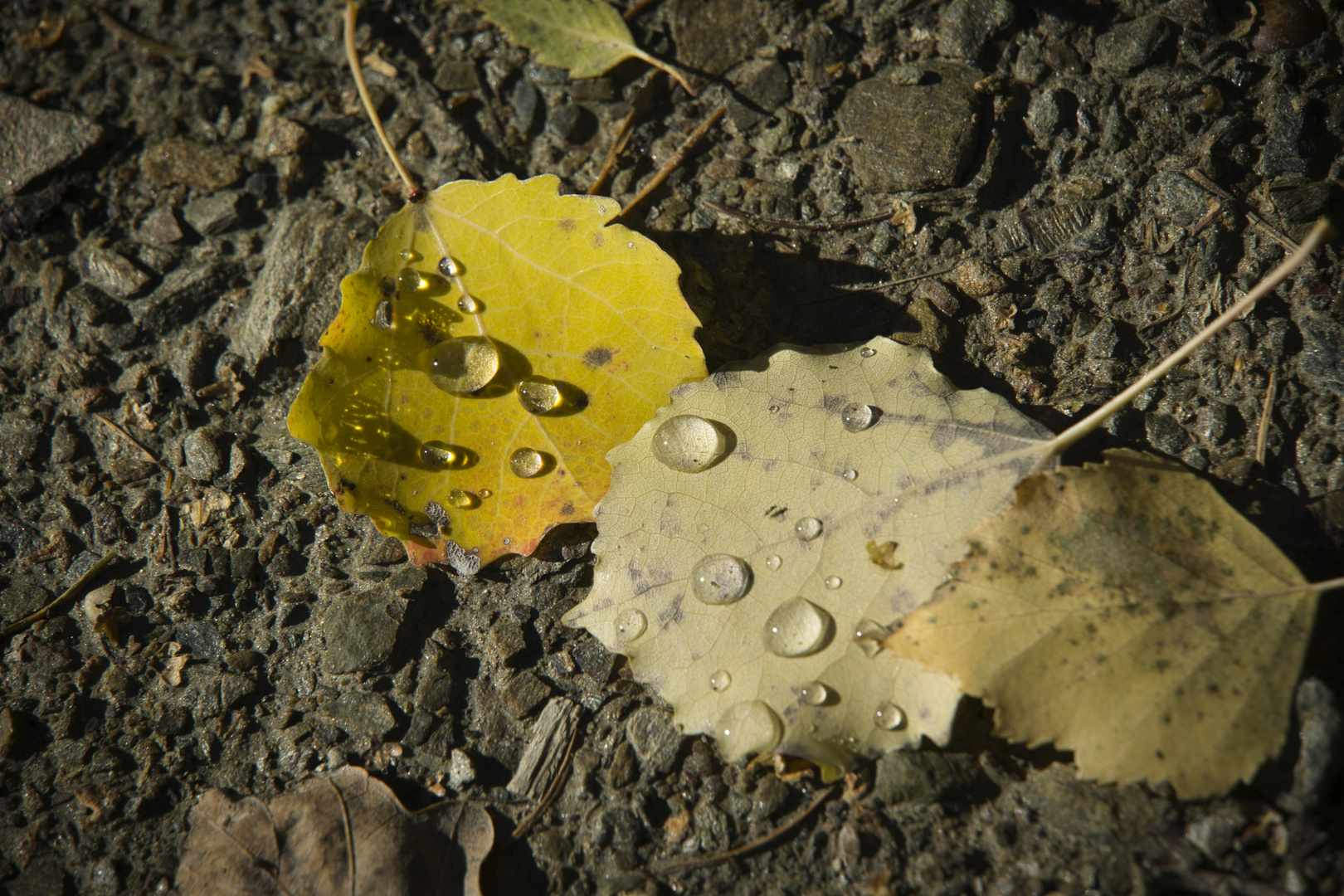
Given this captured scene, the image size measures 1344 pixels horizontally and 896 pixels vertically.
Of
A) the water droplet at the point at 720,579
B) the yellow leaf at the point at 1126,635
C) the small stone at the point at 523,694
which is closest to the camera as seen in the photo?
the yellow leaf at the point at 1126,635

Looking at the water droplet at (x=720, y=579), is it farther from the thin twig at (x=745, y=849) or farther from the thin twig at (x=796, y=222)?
the thin twig at (x=796, y=222)

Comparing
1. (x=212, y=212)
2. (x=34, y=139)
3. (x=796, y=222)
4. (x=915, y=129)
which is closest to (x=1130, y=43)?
(x=915, y=129)

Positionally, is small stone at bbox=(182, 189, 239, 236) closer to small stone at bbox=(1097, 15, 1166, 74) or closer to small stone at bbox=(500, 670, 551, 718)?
small stone at bbox=(500, 670, 551, 718)

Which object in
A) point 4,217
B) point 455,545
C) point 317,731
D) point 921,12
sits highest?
point 921,12

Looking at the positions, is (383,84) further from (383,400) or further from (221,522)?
(221,522)

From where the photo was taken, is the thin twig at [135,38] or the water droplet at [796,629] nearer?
the water droplet at [796,629]

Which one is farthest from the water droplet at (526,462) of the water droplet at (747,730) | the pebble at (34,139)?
the pebble at (34,139)

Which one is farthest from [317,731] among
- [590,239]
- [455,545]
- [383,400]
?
[590,239]
